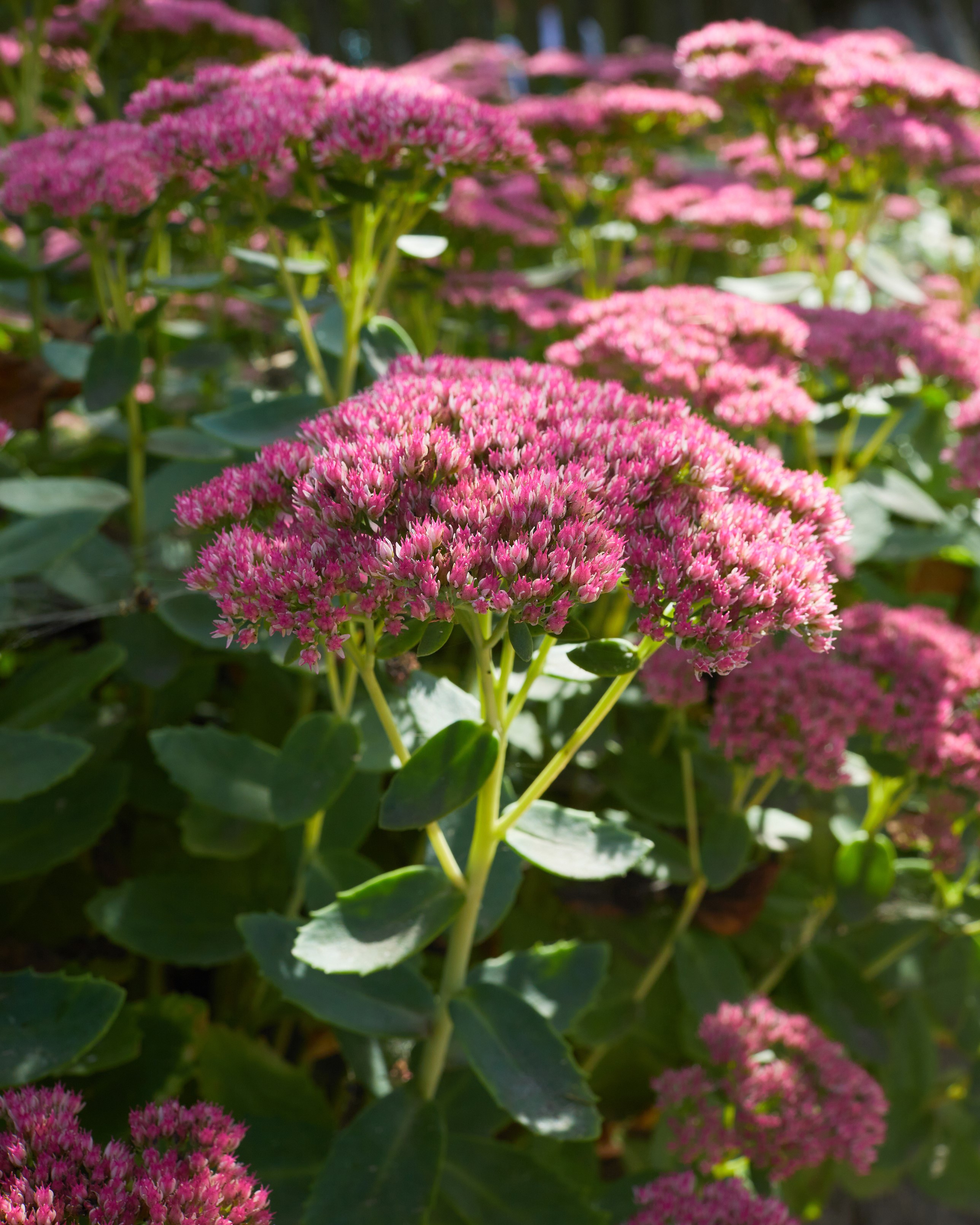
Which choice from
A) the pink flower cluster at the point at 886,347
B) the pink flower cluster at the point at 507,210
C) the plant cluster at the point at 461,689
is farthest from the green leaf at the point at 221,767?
the pink flower cluster at the point at 507,210

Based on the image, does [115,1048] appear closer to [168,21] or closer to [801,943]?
[801,943]

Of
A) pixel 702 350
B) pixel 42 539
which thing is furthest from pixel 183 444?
pixel 702 350

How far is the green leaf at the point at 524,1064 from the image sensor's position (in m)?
0.98

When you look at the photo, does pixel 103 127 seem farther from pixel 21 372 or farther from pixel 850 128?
pixel 850 128

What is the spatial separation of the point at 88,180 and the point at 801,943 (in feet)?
5.31

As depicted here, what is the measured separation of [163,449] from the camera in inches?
65.1

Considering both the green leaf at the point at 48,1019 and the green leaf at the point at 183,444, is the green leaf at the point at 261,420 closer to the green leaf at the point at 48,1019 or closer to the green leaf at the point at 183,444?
the green leaf at the point at 183,444

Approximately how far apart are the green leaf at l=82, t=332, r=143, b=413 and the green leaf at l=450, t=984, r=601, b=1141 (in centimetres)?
104

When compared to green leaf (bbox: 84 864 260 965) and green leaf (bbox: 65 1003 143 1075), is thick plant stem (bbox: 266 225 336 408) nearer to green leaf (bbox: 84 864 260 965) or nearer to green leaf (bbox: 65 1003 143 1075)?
green leaf (bbox: 84 864 260 965)

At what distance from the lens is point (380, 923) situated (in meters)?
1.02

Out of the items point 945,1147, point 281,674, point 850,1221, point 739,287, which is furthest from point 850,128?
point 850,1221

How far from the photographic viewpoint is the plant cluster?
89 cm

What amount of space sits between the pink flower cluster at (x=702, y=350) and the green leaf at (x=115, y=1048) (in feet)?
3.47

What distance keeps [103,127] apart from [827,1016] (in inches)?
73.6
